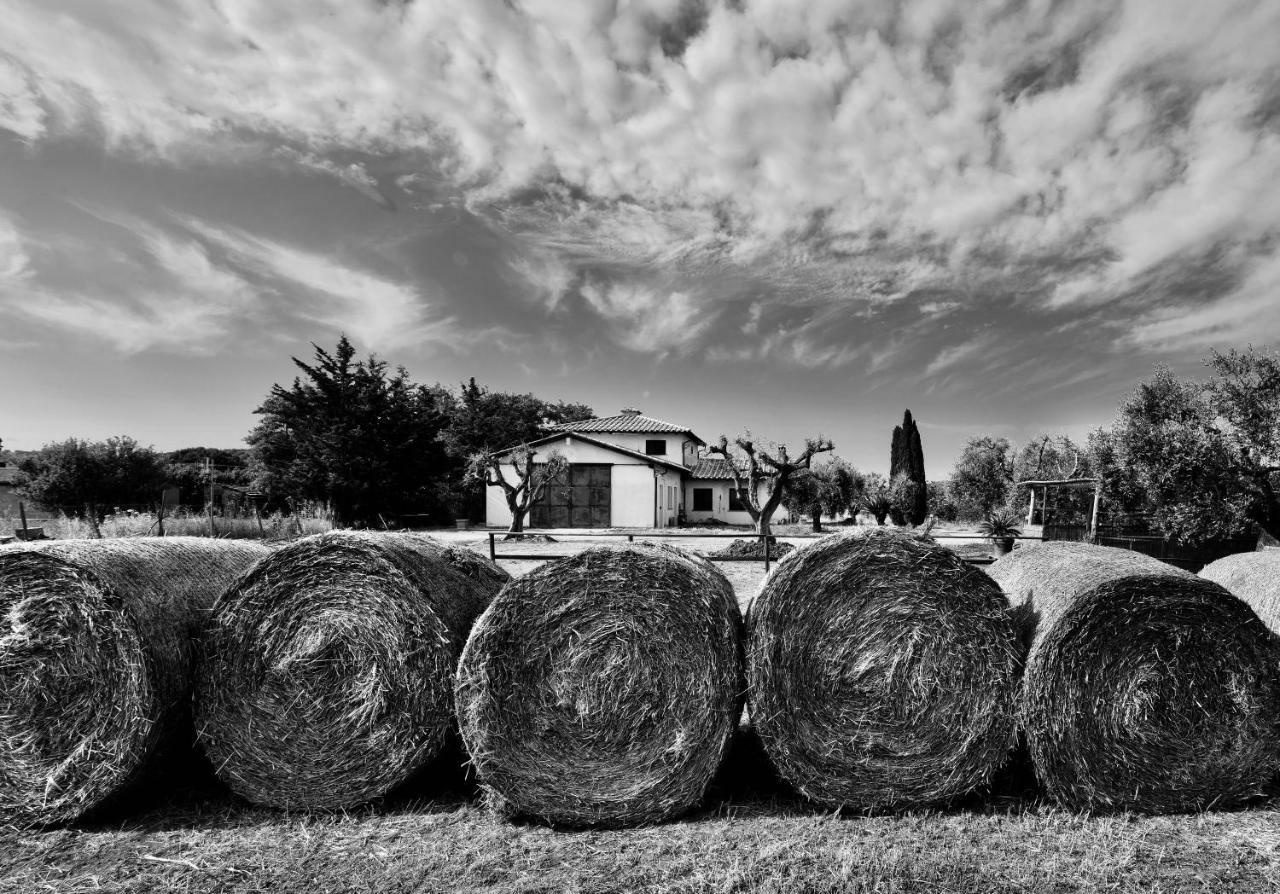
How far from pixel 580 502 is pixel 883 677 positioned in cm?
3046

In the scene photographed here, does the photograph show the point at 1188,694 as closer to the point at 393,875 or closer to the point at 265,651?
the point at 393,875

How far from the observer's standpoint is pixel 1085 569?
13.8 ft

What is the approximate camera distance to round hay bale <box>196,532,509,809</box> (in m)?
3.87

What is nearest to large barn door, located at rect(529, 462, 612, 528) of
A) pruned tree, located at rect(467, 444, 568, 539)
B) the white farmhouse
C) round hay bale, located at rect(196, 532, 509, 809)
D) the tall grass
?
the white farmhouse

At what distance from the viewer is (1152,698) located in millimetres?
3904

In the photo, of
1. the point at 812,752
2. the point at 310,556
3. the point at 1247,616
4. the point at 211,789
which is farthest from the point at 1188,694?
the point at 211,789

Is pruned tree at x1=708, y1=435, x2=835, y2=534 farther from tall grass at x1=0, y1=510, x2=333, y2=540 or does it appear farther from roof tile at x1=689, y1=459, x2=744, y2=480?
roof tile at x1=689, y1=459, x2=744, y2=480

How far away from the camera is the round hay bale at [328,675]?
3871mm

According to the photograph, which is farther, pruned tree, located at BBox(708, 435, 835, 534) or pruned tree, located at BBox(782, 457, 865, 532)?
pruned tree, located at BBox(782, 457, 865, 532)

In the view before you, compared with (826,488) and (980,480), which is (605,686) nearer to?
(826,488)

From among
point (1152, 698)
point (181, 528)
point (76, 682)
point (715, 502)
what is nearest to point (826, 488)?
point (715, 502)

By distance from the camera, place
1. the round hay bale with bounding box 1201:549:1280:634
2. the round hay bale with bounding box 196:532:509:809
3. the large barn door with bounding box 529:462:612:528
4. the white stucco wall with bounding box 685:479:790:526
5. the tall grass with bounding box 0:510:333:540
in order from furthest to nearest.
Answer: the white stucco wall with bounding box 685:479:790:526 < the large barn door with bounding box 529:462:612:528 < the tall grass with bounding box 0:510:333:540 < the round hay bale with bounding box 1201:549:1280:634 < the round hay bale with bounding box 196:532:509:809

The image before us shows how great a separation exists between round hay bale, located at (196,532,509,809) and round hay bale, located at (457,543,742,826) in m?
0.33

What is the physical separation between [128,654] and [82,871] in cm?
102
